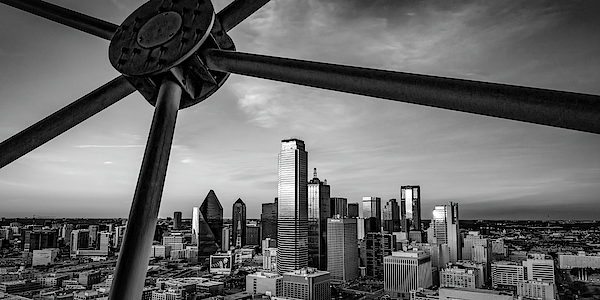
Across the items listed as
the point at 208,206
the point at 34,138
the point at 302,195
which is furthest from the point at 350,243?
the point at 34,138

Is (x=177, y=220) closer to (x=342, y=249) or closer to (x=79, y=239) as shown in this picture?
(x=79, y=239)

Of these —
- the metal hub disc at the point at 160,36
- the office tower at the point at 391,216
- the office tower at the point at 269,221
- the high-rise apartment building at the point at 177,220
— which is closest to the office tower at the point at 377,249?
the office tower at the point at 391,216

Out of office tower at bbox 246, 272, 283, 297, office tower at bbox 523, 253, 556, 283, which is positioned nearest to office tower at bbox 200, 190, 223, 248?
office tower at bbox 246, 272, 283, 297

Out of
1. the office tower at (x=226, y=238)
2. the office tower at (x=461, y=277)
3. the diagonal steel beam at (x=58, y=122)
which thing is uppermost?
the diagonal steel beam at (x=58, y=122)

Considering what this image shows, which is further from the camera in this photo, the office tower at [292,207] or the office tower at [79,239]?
the office tower at [292,207]

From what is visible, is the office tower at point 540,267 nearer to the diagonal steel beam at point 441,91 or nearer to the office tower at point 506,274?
the office tower at point 506,274

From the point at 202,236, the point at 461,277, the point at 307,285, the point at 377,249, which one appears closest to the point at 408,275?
the point at 307,285

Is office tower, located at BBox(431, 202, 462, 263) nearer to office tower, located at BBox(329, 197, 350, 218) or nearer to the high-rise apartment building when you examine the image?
the high-rise apartment building
